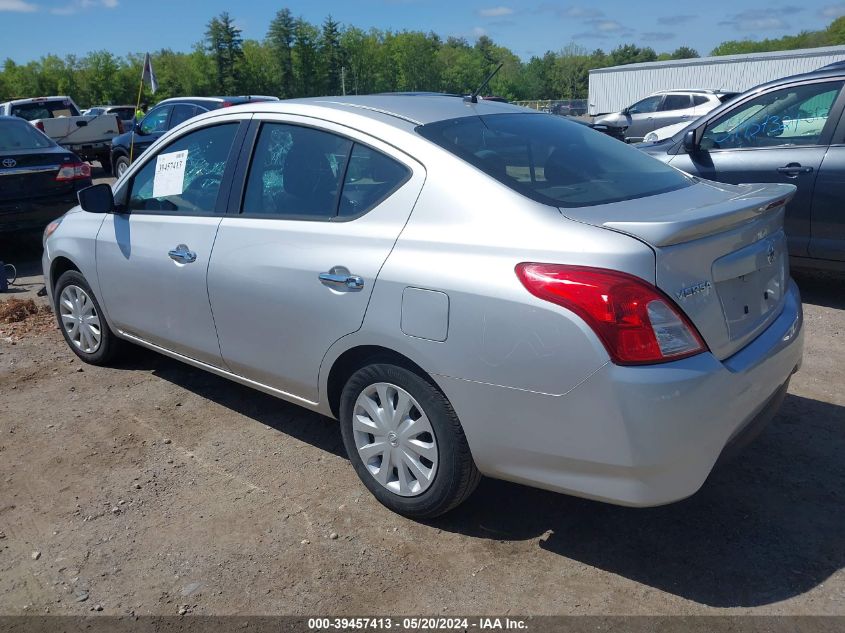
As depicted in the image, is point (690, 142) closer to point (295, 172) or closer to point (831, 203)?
point (831, 203)

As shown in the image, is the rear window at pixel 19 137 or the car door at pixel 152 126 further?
the car door at pixel 152 126

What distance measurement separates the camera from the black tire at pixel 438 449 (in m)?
2.85

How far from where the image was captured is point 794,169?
5.74 m

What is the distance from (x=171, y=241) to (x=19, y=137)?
649cm

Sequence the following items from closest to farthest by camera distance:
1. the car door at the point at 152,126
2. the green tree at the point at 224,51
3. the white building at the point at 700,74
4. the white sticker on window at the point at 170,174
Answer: the white sticker on window at the point at 170,174 → the car door at the point at 152,126 → the white building at the point at 700,74 → the green tree at the point at 224,51

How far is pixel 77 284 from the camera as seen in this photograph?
4.95 meters

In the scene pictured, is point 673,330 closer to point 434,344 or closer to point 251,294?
point 434,344

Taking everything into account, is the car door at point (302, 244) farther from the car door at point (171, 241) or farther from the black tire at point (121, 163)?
the black tire at point (121, 163)

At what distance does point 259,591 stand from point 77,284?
9.83 feet

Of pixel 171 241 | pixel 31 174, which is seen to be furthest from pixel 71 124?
pixel 171 241

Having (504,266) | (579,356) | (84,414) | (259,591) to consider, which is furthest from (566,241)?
(84,414)

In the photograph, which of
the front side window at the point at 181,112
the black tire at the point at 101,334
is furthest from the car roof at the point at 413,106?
the front side window at the point at 181,112

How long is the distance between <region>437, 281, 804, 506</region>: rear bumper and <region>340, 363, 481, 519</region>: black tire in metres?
0.08

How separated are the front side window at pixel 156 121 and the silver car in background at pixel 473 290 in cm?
1080
